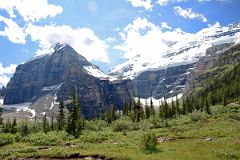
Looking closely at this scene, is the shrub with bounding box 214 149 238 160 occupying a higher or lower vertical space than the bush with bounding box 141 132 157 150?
lower

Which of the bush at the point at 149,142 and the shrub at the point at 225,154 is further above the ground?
the bush at the point at 149,142

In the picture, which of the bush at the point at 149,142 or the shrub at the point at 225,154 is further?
the bush at the point at 149,142

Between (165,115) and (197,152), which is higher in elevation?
(165,115)

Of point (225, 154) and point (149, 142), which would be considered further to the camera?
point (149, 142)

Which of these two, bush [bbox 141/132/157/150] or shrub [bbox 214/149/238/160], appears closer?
shrub [bbox 214/149/238/160]

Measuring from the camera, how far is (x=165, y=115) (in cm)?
16625

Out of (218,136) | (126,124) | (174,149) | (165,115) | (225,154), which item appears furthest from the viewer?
(165,115)

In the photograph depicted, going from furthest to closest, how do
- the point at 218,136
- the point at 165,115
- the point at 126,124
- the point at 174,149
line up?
the point at 165,115, the point at 126,124, the point at 218,136, the point at 174,149

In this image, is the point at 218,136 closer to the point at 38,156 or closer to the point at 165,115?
the point at 38,156

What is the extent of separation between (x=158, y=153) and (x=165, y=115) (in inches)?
4834

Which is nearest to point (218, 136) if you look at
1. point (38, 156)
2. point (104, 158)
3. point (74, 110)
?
point (104, 158)

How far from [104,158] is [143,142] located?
6520mm

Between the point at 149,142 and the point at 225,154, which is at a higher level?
the point at 149,142

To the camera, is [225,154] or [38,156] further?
[38,156]
